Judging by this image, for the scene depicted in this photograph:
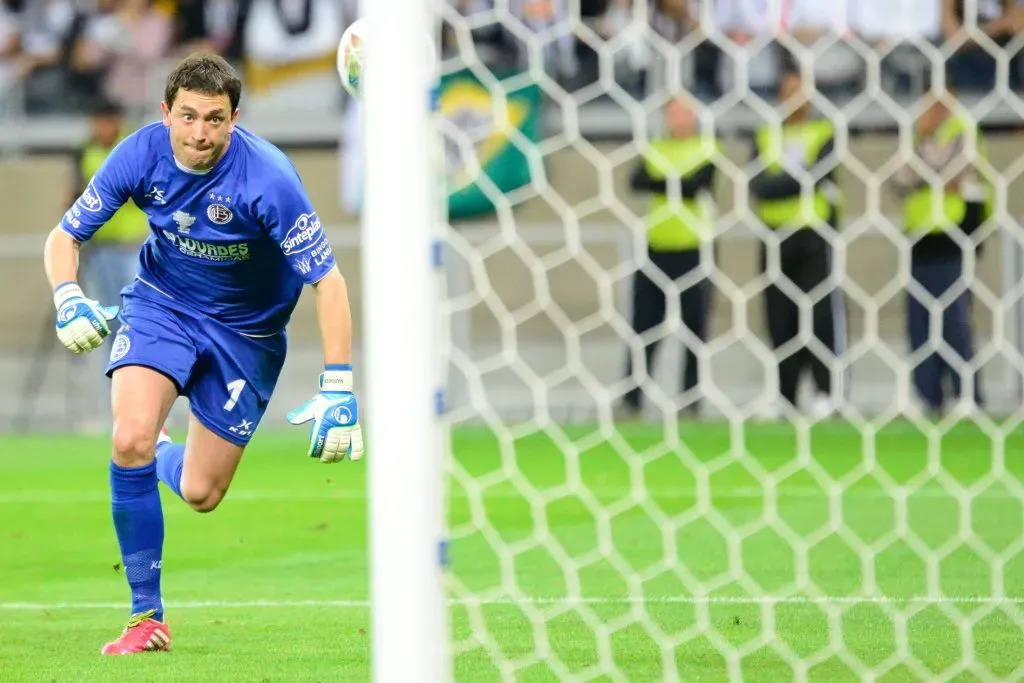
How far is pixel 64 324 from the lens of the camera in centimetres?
439

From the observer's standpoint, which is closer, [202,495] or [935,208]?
[202,495]

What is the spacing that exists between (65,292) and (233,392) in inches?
34.8

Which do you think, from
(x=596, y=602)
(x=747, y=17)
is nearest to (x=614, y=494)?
(x=596, y=602)

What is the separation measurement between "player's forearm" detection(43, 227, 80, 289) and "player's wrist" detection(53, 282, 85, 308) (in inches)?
1.7

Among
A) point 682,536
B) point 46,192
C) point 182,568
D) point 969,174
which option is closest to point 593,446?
point 969,174

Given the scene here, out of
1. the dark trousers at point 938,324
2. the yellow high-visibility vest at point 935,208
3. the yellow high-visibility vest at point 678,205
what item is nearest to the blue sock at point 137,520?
the yellow high-visibility vest at point 678,205

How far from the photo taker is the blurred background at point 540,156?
35.9 ft

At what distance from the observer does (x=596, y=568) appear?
5.88 meters

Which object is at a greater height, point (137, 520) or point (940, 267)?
point (940, 267)

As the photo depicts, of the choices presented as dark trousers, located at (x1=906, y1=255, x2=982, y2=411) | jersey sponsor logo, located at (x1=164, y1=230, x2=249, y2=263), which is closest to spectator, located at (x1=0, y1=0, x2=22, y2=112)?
dark trousers, located at (x1=906, y1=255, x2=982, y2=411)

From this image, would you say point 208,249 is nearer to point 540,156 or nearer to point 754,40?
point 540,156

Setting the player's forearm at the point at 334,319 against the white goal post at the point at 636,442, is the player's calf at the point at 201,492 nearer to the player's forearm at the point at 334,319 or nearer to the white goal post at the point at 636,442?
the white goal post at the point at 636,442

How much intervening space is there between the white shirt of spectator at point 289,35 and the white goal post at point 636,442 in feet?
9.00

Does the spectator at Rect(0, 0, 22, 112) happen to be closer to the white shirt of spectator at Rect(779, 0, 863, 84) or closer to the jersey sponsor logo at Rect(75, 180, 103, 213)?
the white shirt of spectator at Rect(779, 0, 863, 84)
